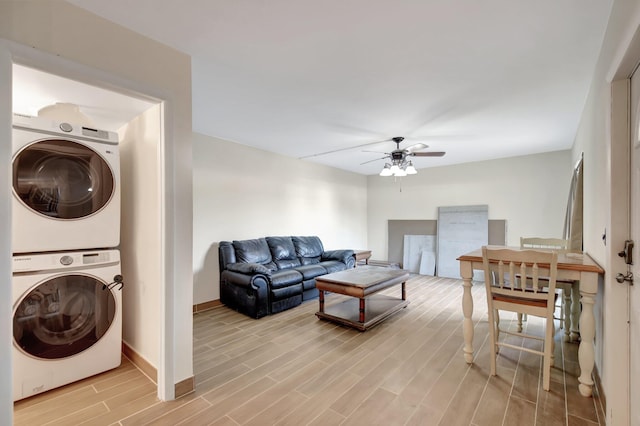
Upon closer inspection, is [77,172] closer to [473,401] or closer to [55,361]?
[55,361]

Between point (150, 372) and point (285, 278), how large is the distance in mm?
1844

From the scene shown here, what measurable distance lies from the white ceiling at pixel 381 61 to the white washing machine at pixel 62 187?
927mm

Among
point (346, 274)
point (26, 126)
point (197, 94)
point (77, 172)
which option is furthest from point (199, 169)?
point (346, 274)

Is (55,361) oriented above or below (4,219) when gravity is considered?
below

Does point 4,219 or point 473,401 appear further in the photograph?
point 473,401

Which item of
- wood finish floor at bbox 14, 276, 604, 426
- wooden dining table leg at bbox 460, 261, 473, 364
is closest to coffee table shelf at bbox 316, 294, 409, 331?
wood finish floor at bbox 14, 276, 604, 426

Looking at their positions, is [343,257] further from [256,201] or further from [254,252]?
[256,201]

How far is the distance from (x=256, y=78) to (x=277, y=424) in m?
2.59

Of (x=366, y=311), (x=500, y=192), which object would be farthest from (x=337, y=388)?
(x=500, y=192)

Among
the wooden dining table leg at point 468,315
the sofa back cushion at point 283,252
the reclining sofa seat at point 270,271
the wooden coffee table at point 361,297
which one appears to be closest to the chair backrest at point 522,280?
the wooden dining table leg at point 468,315

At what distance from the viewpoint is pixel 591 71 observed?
2322 mm

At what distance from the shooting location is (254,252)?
4324mm

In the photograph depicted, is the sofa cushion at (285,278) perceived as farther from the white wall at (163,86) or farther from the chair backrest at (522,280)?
the chair backrest at (522,280)

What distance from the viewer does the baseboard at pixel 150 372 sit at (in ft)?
6.51
